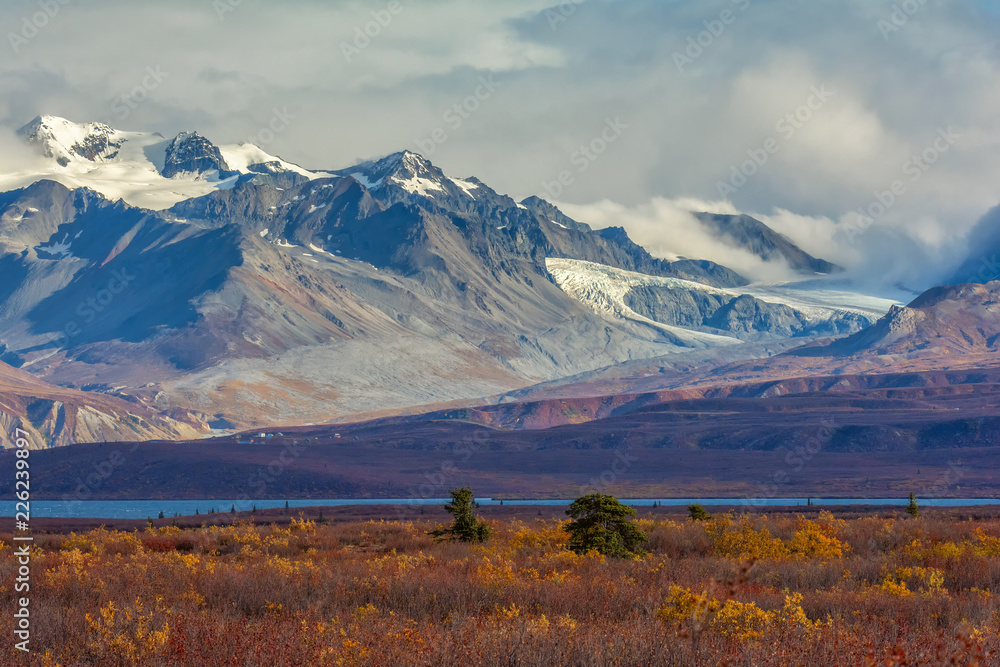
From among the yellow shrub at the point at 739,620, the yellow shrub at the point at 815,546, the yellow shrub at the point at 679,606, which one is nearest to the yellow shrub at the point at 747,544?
the yellow shrub at the point at 815,546

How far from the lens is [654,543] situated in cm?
3469

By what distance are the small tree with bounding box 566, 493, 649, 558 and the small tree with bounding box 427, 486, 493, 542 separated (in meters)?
5.80

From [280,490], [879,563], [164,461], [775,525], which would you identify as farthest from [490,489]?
[879,563]

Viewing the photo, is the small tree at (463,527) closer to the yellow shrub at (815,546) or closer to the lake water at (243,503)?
the yellow shrub at (815,546)

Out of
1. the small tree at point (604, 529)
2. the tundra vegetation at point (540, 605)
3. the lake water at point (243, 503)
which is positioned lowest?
the lake water at point (243, 503)

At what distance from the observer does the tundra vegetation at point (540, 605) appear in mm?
14805

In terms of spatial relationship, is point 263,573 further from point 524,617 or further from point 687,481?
point 687,481

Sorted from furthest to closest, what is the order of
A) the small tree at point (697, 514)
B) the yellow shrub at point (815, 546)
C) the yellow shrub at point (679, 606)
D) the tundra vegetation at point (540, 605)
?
the small tree at point (697, 514)
the yellow shrub at point (815, 546)
the yellow shrub at point (679, 606)
the tundra vegetation at point (540, 605)

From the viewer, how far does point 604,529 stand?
3198 cm

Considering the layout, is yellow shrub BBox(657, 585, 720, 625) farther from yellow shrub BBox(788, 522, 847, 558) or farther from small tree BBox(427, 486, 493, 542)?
small tree BBox(427, 486, 493, 542)

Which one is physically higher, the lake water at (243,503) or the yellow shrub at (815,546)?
the yellow shrub at (815,546)

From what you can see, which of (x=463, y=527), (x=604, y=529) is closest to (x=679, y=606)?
(x=604, y=529)

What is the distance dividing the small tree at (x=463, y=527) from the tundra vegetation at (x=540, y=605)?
4225mm

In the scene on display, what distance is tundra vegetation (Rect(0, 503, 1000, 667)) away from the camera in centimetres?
1480
